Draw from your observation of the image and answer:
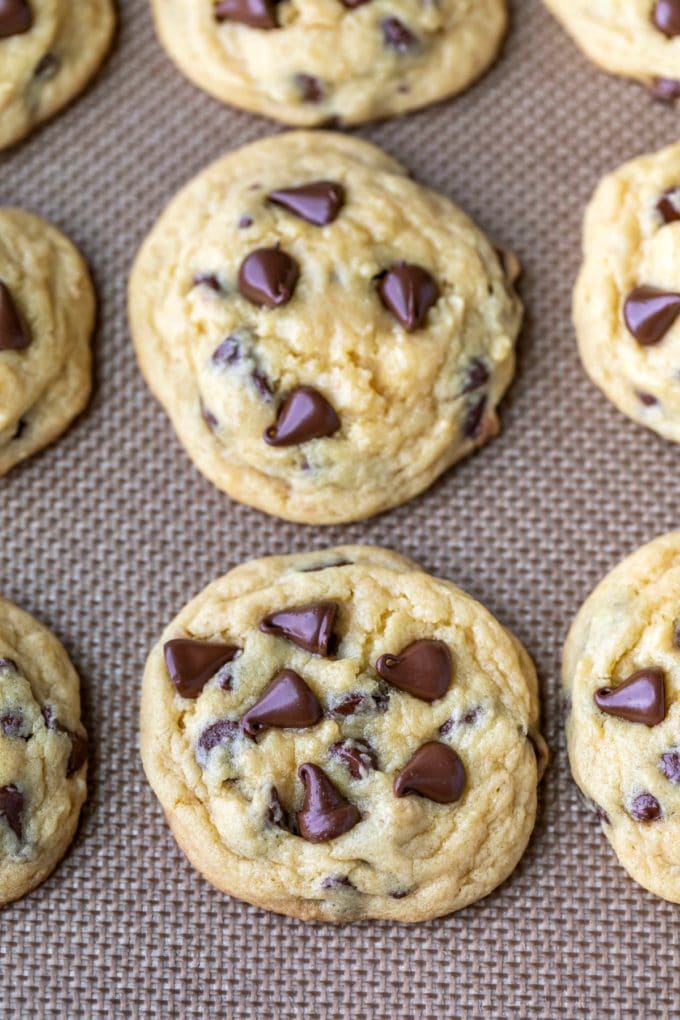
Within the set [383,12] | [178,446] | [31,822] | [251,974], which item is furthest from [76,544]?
[383,12]

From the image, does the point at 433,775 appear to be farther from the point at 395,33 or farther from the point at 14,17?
the point at 14,17

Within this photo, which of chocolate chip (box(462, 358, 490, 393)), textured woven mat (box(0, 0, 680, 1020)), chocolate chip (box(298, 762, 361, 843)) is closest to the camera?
chocolate chip (box(298, 762, 361, 843))

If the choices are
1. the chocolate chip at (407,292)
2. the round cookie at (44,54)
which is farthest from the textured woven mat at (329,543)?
the chocolate chip at (407,292)

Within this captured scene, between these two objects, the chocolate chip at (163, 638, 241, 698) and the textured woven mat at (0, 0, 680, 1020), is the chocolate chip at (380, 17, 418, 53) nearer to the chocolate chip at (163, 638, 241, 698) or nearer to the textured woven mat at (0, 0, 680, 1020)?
the textured woven mat at (0, 0, 680, 1020)

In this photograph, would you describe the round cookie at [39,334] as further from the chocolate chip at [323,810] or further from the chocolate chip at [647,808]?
the chocolate chip at [647,808]

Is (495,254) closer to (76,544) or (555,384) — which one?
(555,384)

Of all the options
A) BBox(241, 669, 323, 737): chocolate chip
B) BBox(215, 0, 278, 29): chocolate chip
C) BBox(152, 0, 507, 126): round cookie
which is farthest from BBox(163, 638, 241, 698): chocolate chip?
BBox(215, 0, 278, 29): chocolate chip

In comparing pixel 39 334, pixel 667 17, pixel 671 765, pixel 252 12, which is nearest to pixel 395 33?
pixel 252 12
